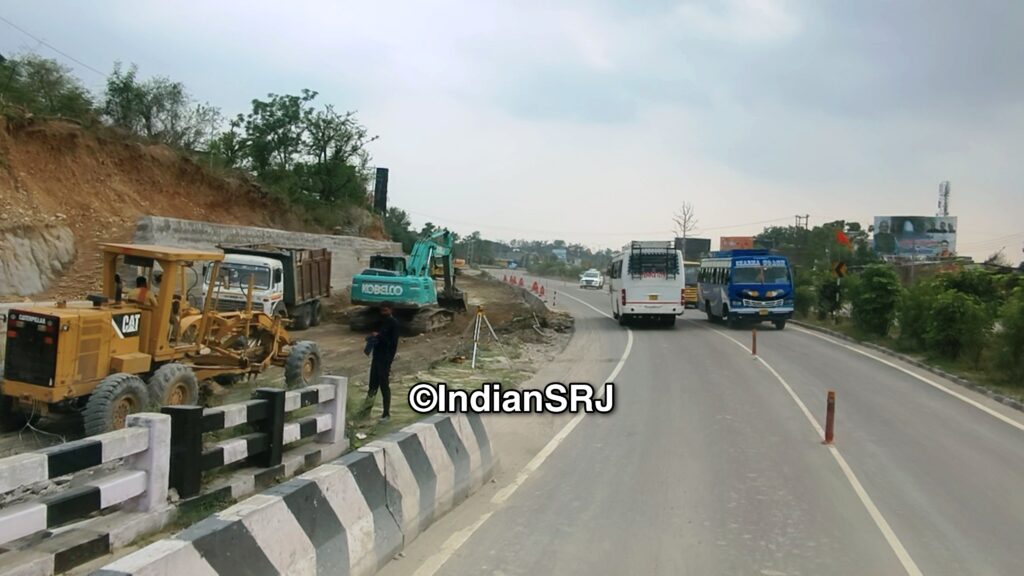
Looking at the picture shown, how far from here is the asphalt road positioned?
19.9ft

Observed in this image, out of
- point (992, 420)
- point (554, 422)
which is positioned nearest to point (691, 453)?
point (554, 422)

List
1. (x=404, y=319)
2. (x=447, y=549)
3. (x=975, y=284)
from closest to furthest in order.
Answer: (x=447, y=549) < (x=975, y=284) < (x=404, y=319)

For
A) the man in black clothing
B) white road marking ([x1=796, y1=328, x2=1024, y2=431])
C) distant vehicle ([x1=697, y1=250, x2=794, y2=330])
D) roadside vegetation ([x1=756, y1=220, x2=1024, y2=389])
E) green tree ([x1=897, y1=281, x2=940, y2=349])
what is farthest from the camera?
distant vehicle ([x1=697, y1=250, x2=794, y2=330])

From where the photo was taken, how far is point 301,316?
27.2m

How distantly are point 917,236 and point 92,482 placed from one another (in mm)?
105426

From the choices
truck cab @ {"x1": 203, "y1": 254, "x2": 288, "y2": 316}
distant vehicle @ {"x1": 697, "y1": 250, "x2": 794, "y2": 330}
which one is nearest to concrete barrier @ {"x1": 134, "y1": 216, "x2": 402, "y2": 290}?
truck cab @ {"x1": 203, "y1": 254, "x2": 288, "y2": 316}

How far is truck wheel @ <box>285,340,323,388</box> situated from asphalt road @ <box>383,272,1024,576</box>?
430cm

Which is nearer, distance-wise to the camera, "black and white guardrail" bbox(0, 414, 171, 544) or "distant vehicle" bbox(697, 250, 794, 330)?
"black and white guardrail" bbox(0, 414, 171, 544)

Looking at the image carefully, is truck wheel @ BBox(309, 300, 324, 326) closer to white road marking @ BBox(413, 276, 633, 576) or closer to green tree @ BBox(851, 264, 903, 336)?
white road marking @ BBox(413, 276, 633, 576)

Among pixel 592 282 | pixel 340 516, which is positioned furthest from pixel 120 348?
pixel 592 282

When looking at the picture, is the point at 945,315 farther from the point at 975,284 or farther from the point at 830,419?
the point at 830,419

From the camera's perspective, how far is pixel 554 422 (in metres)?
12.3

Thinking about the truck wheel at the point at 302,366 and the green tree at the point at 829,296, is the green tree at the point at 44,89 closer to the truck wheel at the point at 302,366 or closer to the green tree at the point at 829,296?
the truck wheel at the point at 302,366

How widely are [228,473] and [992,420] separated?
40.3 ft
